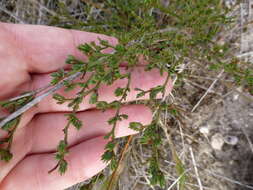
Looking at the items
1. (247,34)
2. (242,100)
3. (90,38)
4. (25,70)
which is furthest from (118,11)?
(242,100)

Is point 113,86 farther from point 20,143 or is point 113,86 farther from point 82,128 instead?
point 20,143

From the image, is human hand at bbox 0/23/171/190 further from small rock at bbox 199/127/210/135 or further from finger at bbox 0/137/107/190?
small rock at bbox 199/127/210/135

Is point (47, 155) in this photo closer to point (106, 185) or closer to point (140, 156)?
point (106, 185)

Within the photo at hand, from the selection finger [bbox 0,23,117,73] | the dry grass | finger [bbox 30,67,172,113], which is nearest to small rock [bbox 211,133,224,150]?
the dry grass

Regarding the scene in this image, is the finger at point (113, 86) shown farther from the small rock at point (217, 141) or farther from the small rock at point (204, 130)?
the small rock at point (217, 141)

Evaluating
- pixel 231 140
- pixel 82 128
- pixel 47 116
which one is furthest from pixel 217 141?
pixel 47 116

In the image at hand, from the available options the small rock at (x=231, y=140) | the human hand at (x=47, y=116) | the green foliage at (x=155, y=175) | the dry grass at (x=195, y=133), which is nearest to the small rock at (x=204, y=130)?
the dry grass at (x=195, y=133)
